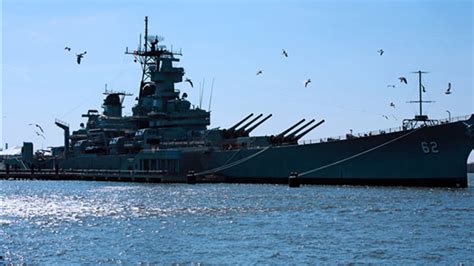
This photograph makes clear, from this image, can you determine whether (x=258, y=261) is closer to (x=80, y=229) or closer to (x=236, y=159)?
(x=80, y=229)

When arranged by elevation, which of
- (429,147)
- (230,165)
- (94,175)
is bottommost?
(94,175)

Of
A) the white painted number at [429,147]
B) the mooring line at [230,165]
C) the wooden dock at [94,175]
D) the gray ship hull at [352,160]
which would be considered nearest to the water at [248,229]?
the white painted number at [429,147]

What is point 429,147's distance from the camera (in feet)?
180

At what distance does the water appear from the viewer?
2578 centimetres

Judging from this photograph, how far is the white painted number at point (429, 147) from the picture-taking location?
54.7m

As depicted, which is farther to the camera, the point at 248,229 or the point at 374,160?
the point at 374,160

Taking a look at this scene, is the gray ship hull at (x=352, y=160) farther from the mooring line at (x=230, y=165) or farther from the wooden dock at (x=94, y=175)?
the wooden dock at (x=94, y=175)

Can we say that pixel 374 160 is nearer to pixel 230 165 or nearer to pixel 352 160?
pixel 352 160

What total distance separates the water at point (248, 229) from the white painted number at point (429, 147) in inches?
171

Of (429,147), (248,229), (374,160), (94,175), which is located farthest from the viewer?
(94,175)

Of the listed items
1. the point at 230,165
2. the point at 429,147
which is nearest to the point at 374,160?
the point at 429,147

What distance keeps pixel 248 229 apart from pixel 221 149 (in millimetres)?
40301

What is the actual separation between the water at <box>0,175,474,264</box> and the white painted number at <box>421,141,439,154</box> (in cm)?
436

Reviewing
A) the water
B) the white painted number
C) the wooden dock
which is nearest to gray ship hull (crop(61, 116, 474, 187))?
the white painted number
